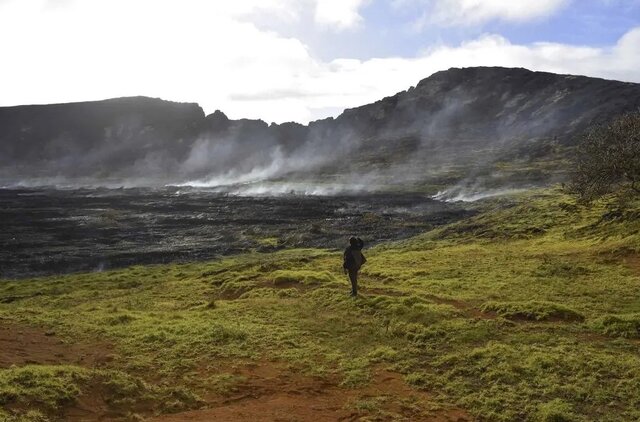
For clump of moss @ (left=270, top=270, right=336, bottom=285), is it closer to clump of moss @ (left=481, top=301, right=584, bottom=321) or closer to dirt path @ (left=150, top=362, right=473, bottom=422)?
clump of moss @ (left=481, top=301, right=584, bottom=321)

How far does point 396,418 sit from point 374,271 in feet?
67.2

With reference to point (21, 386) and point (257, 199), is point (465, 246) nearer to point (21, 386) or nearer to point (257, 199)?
point (21, 386)

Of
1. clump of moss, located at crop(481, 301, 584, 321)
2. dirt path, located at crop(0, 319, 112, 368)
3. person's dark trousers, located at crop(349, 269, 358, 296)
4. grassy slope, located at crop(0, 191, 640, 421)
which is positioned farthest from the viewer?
person's dark trousers, located at crop(349, 269, 358, 296)

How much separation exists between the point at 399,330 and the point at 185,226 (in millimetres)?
59945

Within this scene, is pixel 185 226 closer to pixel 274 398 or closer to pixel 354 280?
pixel 354 280

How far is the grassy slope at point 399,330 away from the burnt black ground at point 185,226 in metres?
17.1

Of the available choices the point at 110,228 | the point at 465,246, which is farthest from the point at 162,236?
the point at 465,246


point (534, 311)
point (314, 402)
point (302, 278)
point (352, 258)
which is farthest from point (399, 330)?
point (302, 278)

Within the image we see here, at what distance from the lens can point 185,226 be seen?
247ft

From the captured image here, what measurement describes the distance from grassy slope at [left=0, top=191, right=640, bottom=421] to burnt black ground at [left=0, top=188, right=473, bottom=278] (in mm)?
17148

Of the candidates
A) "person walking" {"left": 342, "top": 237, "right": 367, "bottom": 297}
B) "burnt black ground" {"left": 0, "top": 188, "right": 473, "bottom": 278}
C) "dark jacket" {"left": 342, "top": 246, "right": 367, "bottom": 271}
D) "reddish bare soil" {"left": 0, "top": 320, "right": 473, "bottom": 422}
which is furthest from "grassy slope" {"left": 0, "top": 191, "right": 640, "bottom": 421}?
"burnt black ground" {"left": 0, "top": 188, "right": 473, "bottom": 278}

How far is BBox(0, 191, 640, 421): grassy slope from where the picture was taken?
44.6 feet

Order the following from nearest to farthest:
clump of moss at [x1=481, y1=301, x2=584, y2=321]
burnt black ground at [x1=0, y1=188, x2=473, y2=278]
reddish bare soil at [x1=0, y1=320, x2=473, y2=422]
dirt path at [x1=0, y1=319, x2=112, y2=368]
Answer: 1. reddish bare soil at [x1=0, y1=320, x2=473, y2=422]
2. dirt path at [x1=0, y1=319, x2=112, y2=368]
3. clump of moss at [x1=481, y1=301, x2=584, y2=321]
4. burnt black ground at [x1=0, y1=188, x2=473, y2=278]

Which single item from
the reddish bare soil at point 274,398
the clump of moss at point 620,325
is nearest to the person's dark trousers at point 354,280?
the reddish bare soil at point 274,398
